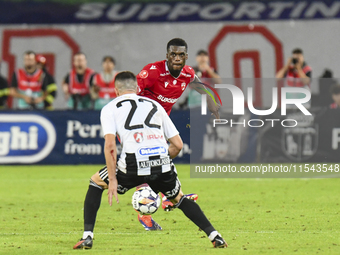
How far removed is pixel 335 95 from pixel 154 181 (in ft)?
29.4

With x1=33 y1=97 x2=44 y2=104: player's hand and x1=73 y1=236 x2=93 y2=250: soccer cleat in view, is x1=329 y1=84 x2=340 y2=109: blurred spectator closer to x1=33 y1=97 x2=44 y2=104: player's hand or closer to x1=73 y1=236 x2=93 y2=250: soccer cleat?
x1=33 y1=97 x2=44 y2=104: player's hand

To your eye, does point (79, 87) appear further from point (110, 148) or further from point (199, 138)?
point (110, 148)

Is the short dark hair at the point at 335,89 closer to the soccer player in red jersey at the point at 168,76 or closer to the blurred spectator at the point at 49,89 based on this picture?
the blurred spectator at the point at 49,89

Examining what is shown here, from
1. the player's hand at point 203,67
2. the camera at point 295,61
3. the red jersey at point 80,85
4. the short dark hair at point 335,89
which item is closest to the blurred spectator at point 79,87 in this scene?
Result: the red jersey at point 80,85

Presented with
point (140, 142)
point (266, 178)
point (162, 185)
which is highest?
point (140, 142)

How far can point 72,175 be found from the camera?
12898 mm

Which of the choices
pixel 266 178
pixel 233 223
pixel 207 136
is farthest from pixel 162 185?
pixel 207 136

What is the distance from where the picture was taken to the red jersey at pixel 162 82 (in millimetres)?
7675

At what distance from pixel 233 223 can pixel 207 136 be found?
6.19 metres

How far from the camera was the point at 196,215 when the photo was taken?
599 cm

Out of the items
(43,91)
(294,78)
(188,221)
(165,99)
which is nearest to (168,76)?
(165,99)

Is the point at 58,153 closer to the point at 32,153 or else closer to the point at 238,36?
the point at 32,153

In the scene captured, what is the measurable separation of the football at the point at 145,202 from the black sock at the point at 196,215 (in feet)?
1.41

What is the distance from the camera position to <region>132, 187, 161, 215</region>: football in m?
6.44
